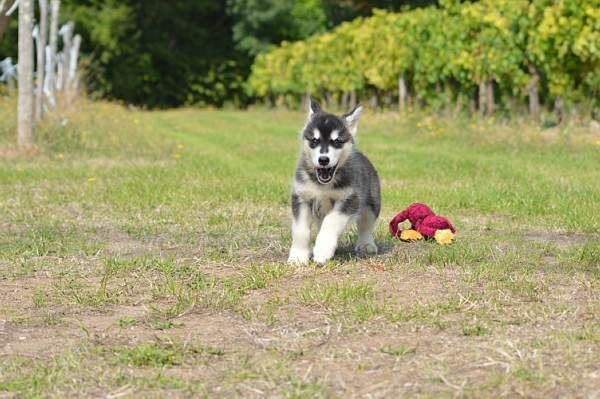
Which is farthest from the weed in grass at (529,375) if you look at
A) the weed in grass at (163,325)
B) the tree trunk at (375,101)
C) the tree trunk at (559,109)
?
the tree trunk at (375,101)

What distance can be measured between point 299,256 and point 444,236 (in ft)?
→ 4.82

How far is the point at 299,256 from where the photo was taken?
21.7 feet

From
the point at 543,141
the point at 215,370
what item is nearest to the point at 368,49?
the point at 543,141

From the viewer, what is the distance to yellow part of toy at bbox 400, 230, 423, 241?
25.5 ft

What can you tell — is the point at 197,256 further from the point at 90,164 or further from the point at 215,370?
the point at 90,164

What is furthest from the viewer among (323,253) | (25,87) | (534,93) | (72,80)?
(72,80)

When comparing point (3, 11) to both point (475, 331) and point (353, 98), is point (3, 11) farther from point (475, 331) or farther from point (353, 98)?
point (353, 98)

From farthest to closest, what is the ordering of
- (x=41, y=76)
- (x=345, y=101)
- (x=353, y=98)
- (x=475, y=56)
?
(x=345, y=101) → (x=353, y=98) → (x=475, y=56) → (x=41, y=76)

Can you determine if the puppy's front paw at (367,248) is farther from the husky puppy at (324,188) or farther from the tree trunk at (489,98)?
the tree trunk at (489,98)

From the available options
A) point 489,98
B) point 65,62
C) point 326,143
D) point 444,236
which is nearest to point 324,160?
point 326,143

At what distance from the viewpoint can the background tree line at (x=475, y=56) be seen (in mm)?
18094

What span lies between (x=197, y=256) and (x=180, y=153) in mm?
9803

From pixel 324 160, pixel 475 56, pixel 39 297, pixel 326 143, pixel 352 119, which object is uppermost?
pixel 475 56

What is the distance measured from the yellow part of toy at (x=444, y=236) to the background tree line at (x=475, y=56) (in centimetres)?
1065
